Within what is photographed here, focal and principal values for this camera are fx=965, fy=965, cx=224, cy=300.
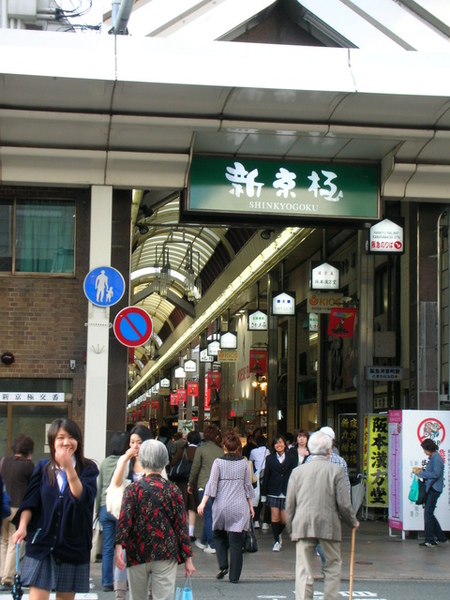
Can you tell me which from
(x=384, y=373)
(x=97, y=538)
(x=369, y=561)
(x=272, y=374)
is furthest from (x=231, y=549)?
(x=272, y=374)

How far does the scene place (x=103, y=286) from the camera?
14.4m

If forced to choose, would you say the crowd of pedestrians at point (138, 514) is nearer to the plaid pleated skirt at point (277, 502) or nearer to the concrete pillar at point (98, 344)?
the plaid pleated skirt at point (277, 502)

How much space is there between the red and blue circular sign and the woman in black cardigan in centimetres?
273

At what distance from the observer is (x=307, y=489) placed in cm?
821

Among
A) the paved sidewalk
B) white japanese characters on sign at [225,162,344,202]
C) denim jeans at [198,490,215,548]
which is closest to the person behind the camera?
the paved sidewalk

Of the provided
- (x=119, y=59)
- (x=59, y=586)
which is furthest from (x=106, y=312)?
(x=59, y=586)

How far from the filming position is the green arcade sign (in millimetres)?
14492

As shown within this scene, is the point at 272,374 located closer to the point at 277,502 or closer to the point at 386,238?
the point at 386,238

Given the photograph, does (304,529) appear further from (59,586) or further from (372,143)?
(372,143)

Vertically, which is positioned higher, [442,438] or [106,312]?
[106,312]

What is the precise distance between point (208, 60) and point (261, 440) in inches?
311

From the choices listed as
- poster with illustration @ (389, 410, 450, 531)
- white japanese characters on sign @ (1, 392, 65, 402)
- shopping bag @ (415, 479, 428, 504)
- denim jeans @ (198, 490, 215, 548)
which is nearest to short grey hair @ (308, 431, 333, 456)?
denim jeans @ (198, 490, 215, 548)

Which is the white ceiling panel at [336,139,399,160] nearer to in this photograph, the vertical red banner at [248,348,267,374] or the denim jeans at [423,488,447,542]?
the denim jeans at [423,488,447,542]

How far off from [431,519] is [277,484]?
249cm
